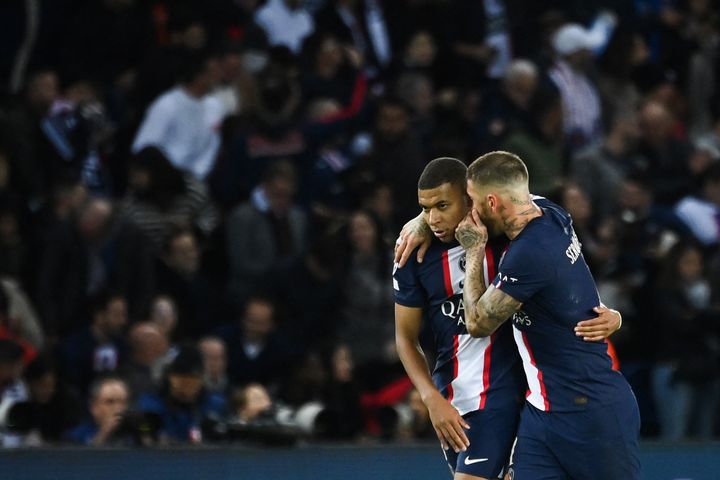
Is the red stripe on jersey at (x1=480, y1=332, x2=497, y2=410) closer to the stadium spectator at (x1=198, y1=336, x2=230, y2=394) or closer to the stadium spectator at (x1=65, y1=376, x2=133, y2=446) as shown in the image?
the stadium spectator at (x1=65, y1=376, x2=133, y2=446)

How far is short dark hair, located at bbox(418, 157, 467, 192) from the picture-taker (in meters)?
7.31

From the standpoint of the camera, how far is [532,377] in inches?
292

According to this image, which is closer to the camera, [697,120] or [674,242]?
[674,242]

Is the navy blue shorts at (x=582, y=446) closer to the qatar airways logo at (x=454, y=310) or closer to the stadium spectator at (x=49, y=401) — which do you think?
the qatar airways logo at (x=454, y=310)

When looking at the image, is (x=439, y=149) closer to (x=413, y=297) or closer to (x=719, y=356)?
(x=719, y=356)

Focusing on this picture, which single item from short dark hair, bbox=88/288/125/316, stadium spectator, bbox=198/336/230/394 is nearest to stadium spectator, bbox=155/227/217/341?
short dark hair, bbox=88/288/125/316

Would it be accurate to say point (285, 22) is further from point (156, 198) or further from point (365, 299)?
point (365, 299)

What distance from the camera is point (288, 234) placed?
41.1ft

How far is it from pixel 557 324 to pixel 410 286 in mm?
708

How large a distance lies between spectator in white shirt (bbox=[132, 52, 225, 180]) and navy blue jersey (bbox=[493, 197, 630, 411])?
5879mm

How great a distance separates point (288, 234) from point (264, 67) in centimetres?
158

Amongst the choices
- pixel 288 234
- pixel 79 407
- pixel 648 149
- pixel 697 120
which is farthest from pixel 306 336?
pixel 697 120

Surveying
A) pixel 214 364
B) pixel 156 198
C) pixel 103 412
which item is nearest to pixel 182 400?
pixel 103 412

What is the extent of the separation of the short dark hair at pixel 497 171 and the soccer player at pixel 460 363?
0.27 meters
